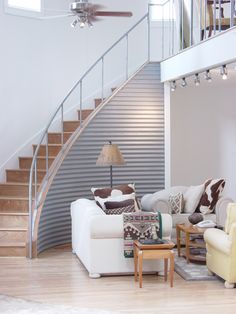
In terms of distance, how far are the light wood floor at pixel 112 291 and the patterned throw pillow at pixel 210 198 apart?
2.04m

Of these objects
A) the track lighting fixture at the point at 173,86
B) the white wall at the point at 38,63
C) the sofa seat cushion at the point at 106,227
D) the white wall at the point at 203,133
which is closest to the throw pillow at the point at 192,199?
the white wall at the point at 203,133

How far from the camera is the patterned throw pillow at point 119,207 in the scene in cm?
804

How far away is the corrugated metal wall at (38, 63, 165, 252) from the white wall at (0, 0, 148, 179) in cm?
123

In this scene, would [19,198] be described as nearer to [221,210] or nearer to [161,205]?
[161,205]

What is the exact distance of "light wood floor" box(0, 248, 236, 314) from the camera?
617cm

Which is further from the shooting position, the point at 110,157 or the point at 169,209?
the point at 110,157

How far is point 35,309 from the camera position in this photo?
19.7 feet

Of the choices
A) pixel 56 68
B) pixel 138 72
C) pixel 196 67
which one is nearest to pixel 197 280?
pixel 196 67

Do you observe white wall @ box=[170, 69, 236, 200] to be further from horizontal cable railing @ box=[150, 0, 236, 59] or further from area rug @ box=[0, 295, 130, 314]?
area rug @ box=[0, 295, 130, 314]

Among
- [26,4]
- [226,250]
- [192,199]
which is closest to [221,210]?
[192,199]

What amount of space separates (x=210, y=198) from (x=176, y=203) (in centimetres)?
50

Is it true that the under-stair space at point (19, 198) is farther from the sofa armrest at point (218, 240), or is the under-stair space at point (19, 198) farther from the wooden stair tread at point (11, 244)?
the sofa armrest at point (218, 240)

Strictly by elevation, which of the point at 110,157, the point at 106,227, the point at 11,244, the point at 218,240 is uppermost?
the point at 110,157

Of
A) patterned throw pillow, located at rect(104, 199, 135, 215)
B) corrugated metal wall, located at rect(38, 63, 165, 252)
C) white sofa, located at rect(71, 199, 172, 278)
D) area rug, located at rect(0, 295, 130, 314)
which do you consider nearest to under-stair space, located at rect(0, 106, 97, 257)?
corrugated metal wall, located at rect(38, 63, 165, 252)
